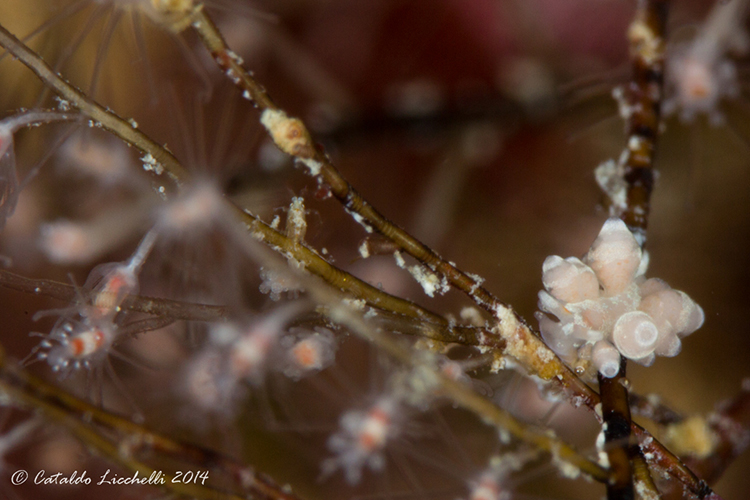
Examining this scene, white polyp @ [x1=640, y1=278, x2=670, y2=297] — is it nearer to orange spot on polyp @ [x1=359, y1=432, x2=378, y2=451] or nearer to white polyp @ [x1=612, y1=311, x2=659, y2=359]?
white polyp @ [x1=612, y1=311, x2=659, y2=359]

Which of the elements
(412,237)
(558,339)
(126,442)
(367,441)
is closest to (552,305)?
(558,339)

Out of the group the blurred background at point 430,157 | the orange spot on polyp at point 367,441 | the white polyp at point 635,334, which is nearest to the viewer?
the white polyp at point 635,334

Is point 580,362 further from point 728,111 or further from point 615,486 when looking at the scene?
point 728,111

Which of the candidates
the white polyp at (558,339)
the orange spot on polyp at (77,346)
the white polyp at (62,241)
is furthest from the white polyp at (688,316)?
the white polyp at (62,241)

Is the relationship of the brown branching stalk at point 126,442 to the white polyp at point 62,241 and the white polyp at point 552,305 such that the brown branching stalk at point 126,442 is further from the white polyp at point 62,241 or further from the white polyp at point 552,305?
the white polyp at point 62,241

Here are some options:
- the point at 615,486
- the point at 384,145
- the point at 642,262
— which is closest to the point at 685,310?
the point at 642,262

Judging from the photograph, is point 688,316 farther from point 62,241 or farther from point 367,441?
point 62,241
